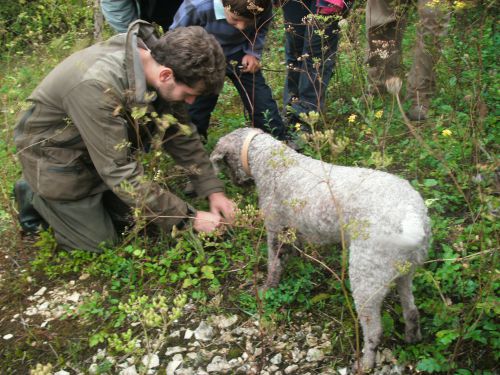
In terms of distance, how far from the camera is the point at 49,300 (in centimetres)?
335

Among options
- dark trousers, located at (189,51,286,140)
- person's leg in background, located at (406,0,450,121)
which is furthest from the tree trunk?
person's leg in background, located at (406,0,450,121)

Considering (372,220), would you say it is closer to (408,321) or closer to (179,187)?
(408,321)

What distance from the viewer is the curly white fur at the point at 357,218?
217 centimetres

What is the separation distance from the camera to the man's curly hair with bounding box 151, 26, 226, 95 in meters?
2.78

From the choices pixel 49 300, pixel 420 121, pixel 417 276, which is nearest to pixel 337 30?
pixel 420 121

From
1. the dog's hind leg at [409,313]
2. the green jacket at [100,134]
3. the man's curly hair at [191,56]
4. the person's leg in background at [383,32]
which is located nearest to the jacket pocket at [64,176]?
the green jacket at [100,134]

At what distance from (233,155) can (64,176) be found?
1260 mm

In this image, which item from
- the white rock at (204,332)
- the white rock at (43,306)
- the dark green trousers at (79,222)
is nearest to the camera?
the white rock at (204,332)

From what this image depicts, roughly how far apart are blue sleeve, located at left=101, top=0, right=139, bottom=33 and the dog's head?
150cm

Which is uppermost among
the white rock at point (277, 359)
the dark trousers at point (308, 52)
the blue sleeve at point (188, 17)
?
the blue sleeve at point (188, 17)

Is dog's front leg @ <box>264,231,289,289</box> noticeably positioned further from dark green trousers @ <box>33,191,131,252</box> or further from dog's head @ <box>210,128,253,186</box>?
dark green trousers @ <box>33,191,131,252</box>

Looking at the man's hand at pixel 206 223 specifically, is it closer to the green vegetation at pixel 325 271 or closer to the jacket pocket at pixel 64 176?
the green vegetation at pixel 325 271

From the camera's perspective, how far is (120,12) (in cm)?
383

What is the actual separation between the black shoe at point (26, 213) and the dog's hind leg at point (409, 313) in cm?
285
